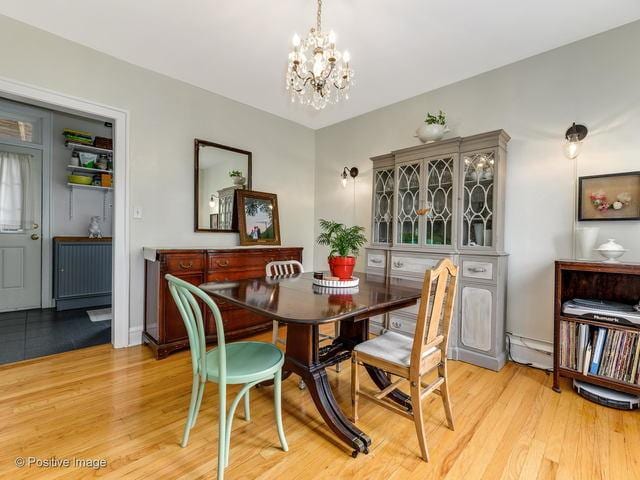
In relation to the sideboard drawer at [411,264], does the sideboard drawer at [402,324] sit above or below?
below

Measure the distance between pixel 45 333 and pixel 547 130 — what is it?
5.03 m

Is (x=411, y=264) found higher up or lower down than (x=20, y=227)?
lower down

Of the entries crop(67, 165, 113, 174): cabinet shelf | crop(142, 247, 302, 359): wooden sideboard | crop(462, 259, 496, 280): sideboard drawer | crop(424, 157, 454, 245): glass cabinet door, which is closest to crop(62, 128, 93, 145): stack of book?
crop(67, 165, 113, 174): cabinet shelf

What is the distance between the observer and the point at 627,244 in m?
2.18

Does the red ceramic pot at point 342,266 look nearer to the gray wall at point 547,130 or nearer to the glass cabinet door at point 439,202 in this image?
the glass cabinet door at point 439,202

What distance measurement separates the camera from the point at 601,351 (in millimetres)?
2025

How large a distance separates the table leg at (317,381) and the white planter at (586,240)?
2.00 metres

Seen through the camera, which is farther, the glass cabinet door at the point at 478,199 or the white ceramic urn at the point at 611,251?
the glass cabinet door at the point at 478,199

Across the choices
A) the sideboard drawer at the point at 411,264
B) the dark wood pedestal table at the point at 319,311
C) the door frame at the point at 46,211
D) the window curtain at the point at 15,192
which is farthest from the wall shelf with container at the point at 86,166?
the sideboard drawer at the point at 411,264

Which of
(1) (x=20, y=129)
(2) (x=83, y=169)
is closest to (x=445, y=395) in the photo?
(2) (x=83, y=169)

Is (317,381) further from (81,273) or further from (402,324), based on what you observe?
(81,273)

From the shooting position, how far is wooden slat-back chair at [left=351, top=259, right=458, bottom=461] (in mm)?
1483

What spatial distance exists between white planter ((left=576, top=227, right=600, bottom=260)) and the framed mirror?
10.3 feet

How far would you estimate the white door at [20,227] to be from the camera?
12.8 ft
